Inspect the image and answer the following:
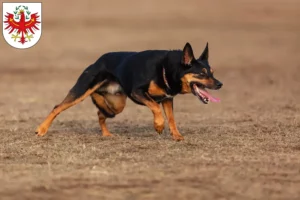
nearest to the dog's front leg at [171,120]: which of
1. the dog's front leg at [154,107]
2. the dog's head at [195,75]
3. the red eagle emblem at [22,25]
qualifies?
the dog's front leg at [154,107]

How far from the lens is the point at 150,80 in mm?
10008

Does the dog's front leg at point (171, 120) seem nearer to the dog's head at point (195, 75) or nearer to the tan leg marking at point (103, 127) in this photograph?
the dog's head at point (195, 75)

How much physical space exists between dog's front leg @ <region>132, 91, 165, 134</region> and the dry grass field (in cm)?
24

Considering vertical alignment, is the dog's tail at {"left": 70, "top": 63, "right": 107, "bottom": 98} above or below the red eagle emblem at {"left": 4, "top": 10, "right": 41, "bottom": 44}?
below

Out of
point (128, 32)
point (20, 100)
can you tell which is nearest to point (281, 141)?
point (20, 100)

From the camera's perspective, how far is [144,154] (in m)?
9.01

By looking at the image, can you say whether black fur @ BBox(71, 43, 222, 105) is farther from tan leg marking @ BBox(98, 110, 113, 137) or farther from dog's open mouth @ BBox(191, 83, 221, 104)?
tan leg marking @ BBox(98, 110, 113, 137)

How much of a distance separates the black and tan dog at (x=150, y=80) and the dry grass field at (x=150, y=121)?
51 cm

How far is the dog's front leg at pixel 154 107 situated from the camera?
32.2 feet

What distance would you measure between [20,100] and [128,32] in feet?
45.0

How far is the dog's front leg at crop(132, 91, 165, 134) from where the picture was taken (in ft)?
32.2

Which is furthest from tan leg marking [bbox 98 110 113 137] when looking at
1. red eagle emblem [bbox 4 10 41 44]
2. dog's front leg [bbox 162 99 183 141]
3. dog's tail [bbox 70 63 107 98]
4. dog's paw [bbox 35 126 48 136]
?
red eagle emblem [bbox 4 10 41 44]

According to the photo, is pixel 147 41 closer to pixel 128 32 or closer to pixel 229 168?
pixel 128 32

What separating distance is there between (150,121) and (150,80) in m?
3.47
